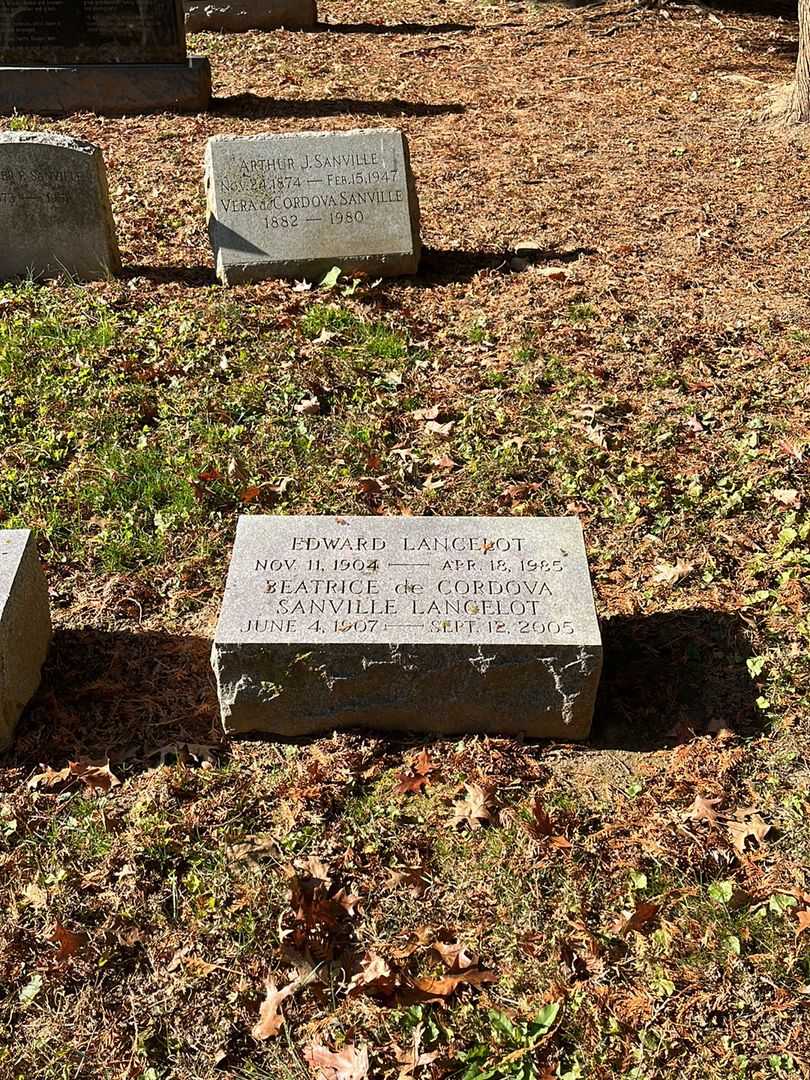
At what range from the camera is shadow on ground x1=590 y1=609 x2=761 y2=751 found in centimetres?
382

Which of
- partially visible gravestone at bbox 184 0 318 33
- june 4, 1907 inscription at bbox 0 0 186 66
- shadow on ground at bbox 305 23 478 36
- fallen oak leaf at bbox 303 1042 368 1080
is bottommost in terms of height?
shadow on ground at bbox 305 23 478 36

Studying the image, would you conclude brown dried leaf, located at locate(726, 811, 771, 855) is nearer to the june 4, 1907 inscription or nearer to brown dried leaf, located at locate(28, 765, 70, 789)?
Result: brown dried leaf, located at locate(28, 765, 70, 789)

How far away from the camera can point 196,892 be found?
10.8ft

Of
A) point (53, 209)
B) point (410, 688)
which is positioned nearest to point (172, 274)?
point (53, 209)

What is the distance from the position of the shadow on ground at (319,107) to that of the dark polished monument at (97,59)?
1.22 feet

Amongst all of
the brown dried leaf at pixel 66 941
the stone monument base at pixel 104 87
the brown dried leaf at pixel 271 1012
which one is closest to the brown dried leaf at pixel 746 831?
the brown dried leaf at pixel 271 1012

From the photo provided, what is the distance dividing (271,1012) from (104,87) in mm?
9483

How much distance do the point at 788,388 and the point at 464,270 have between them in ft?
8.08

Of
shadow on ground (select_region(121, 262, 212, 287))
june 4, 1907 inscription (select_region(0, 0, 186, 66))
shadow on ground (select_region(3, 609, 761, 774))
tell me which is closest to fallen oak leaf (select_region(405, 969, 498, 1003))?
shadow on ground (select_region(3, 609, 761, 774))

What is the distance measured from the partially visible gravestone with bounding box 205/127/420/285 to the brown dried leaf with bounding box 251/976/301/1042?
196 inches

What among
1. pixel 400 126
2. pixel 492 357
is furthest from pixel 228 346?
pixel 400 126

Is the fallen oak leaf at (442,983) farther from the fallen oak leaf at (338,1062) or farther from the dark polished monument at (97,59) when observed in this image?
the dark polished monument at (97,59)

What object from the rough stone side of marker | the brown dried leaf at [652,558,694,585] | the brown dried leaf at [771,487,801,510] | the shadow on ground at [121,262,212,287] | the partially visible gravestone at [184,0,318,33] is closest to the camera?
the rough stone side of marker

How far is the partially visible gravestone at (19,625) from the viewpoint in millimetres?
3686
